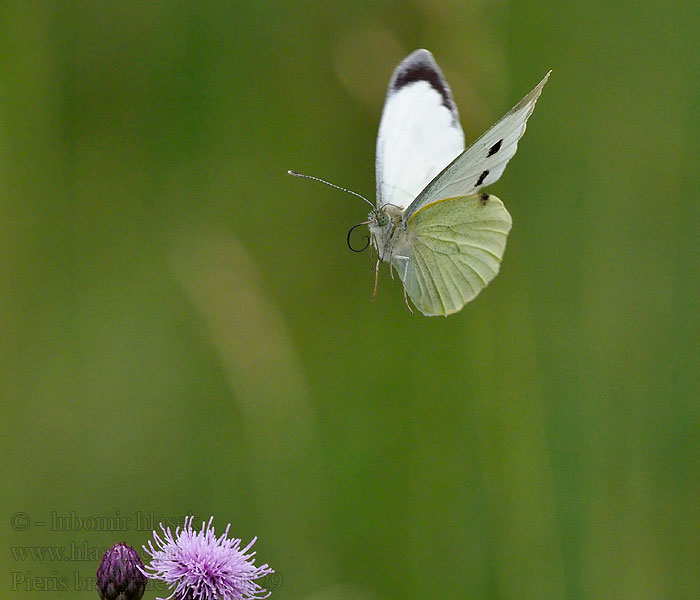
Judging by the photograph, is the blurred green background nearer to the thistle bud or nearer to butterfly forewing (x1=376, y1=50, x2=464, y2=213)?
butterfly forewing (x1=376, y1=50, x2=464, y2=213)

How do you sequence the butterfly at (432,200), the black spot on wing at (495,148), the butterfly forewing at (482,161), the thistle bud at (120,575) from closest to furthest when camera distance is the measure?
the thistle bud at (120,575) → the butterfly forewing at (482,161) → the black spot on wing at (495,148) → the butterfly at (432,200)

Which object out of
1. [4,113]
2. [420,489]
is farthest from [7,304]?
[420,489]

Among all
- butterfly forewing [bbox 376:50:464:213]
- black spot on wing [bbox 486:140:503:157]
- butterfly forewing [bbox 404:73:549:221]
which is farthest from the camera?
butterfly forewing [bbox 376:50:464:213]

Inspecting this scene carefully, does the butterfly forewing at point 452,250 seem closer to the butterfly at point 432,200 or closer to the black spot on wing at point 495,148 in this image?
the butterfly at point 432,200

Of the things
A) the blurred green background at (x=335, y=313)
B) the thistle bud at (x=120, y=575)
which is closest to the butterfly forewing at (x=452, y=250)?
the blurred green background at (x=335, y=313)

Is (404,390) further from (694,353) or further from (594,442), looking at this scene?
(694,353)

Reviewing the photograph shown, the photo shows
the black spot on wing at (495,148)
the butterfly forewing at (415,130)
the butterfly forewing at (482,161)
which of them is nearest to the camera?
the butterfly forewing at (482,161)

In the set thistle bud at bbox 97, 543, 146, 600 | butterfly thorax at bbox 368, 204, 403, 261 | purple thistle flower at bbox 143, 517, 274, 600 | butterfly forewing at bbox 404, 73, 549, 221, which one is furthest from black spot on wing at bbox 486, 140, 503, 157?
thistle bud at bbox 97, 543, 146, 600
